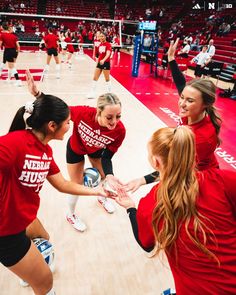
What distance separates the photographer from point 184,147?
119 centimetres

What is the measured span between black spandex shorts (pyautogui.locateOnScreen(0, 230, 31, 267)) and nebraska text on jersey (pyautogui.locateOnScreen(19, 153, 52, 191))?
34 centimetres

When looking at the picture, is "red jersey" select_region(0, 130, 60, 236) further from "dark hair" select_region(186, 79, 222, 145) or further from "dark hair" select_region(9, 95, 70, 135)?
"dark hair" select_region(186, 79, 222, 145)

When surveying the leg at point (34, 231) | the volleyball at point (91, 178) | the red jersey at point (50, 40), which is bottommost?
the leg at point (34, 231)

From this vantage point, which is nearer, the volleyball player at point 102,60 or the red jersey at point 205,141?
the red jersey at point 205,141

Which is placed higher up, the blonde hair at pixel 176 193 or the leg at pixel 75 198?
the blonde hair at pixel 176 193

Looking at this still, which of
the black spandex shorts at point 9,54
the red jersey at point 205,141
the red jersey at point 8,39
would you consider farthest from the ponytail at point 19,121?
the red jersey at point 8,39

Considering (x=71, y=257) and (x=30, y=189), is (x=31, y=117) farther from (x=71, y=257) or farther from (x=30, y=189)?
(x=71, y=257)

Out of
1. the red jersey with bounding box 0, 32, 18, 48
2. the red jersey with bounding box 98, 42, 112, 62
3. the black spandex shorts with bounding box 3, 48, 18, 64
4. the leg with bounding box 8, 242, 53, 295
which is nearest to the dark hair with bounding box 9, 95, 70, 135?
the leg with bounding box 8, 242, 53, 295

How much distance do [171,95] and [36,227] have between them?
741cm

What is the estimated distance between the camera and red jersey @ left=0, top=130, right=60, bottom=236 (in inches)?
58.1

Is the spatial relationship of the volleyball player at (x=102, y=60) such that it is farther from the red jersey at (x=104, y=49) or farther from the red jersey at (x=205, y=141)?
the red jersey at (x=205, y=141)

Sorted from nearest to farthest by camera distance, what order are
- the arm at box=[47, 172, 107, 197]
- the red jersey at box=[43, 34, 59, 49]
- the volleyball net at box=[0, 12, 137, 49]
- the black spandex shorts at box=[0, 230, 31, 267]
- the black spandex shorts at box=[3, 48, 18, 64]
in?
the black spandex shorts at box=[0, 230, 31, 267], the arm at box=[47, 172, 107, 197], the black spandex shorts at box=[3, 48, 18, 64], the red jersey at box=[43, 34, 59, 49], the volleyball net at box=[0, 12, 137, 49]

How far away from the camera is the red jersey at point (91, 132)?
8.39 ft

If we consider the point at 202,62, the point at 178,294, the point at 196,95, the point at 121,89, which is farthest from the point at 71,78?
the point at 178,294
